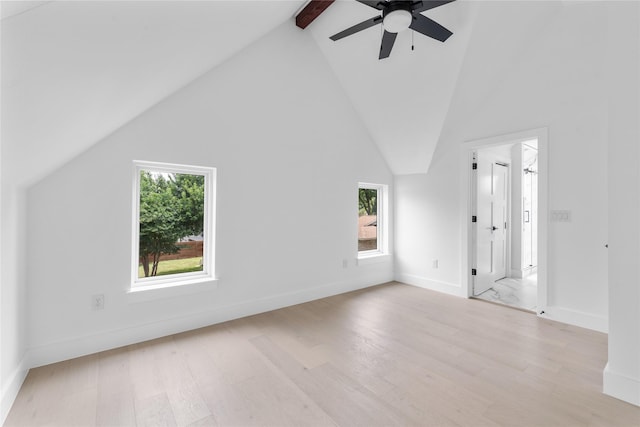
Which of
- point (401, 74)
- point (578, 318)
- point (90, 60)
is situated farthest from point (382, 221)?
point (90, 60)

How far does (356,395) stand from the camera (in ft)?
6.00

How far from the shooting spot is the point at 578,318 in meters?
2.92

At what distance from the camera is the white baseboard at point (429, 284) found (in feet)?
13.1

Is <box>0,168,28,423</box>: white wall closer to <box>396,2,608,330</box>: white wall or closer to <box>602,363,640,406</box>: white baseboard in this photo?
<box>602,363,640,406</box>: white baseboard

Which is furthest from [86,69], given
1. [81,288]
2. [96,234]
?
[81,288]

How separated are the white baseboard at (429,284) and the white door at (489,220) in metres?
0.26

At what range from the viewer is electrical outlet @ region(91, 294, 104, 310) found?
7.65ft

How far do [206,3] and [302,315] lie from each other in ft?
9.39

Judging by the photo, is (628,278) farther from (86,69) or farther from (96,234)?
(96,234)

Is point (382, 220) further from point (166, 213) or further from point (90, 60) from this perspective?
point (90, 60)

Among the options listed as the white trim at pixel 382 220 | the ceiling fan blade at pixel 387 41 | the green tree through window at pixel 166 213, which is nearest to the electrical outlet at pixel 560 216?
the white trim at pixel 382 220

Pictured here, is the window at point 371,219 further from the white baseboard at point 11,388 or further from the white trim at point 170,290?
the white baseboard at point 11,388

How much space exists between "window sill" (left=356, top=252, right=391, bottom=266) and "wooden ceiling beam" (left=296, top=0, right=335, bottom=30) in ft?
10.3

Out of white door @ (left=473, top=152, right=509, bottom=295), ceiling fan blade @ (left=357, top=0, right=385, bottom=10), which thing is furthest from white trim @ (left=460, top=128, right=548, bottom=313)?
ceiling fan blade @ (left=357, top=0, right=385, bottom=10)
